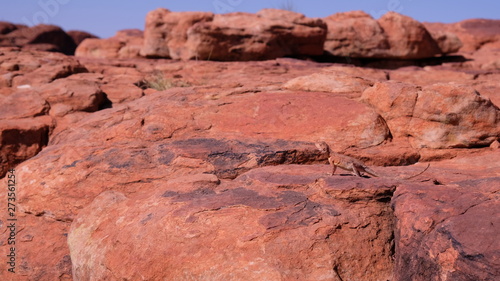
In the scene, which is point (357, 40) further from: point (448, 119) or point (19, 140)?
point (19, 140)

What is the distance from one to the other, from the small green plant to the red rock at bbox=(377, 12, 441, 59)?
20.2 feet

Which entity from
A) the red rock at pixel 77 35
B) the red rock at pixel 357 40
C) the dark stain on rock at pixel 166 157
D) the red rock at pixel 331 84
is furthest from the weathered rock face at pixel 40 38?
the dark stain on rock at pixel 166 157

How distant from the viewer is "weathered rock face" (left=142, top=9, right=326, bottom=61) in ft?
33.4

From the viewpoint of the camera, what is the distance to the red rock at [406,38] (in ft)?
39.0

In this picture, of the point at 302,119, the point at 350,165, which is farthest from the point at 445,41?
the point at 350,165

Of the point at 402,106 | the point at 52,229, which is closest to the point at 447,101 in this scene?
the point at 402,106

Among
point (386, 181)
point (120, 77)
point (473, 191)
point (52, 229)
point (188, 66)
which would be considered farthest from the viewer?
point (188, 66)

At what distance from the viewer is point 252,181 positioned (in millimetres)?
3889

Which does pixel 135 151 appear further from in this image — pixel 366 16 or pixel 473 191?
pixel 366 16

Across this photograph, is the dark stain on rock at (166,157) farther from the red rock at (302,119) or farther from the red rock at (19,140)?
the red rock at (19,140)

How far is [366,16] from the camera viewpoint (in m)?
13.1

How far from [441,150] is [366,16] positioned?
9.09m

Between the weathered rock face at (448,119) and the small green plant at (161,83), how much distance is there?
392 centimetres

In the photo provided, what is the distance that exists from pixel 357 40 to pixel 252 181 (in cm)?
874
